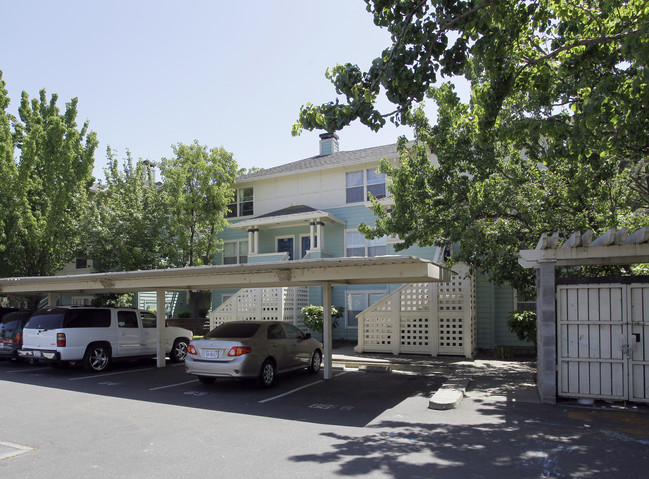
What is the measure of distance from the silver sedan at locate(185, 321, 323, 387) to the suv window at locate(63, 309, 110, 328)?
3.92m

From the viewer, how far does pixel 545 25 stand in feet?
28.8

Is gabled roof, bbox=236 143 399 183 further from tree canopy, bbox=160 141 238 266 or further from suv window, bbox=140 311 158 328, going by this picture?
suv window, bbox=140 311 158 328

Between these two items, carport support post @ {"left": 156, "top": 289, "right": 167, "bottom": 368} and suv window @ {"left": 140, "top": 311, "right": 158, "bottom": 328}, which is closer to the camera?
carport support post @ {"left": 156, "top": 289, "right": 167, "bottom": 368}

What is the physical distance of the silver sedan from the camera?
1041cm

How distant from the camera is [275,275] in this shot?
40.0 feet

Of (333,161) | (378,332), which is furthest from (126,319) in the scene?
(333,161)

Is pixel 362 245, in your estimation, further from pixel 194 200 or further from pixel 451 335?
pixel 194 200

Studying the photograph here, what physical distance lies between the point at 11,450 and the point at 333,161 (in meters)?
19.0

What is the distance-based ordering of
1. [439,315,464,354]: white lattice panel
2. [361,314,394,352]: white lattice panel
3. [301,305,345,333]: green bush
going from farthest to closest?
Result: [301,305,345,333]: green bush < [361,314,394,352]: white lattice panel < [439,315,464,354]: white lattice panel

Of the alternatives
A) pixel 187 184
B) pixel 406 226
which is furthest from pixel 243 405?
pixel 187 184

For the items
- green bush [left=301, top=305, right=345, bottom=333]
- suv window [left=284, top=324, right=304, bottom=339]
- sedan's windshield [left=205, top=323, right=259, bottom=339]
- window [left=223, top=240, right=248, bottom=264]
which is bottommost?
green bush [left=301, top=305, right=345, bottom=333]

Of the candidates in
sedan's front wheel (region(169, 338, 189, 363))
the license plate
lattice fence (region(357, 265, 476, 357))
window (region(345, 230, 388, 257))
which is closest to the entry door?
lattice fence (region(357, 265, 476, 357))

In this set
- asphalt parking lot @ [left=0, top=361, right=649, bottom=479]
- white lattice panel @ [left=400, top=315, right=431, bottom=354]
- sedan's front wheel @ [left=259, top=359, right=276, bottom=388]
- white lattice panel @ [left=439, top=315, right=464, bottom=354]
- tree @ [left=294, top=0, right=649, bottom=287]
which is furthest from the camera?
white lattice panel @ [left=400, top=315, right=431, bottom=354]

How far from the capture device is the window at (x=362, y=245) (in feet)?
71.2
